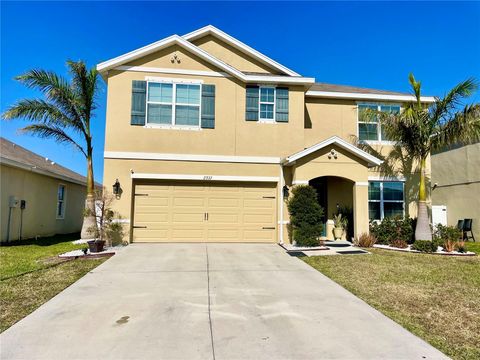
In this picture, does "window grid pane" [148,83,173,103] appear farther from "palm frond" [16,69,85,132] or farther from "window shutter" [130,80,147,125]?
"palm frond" [16,69,85,132]

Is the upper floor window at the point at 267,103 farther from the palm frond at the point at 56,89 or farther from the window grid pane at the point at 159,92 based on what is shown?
the palm frond at the point at 56,89

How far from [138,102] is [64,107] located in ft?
10.2

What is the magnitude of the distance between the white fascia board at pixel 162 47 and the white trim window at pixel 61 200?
747 centimetres

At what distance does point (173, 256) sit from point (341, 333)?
622 cm

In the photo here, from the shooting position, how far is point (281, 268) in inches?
357

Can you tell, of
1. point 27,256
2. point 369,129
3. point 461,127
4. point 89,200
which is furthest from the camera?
point 369,129

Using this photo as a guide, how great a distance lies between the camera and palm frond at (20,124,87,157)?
44.0 feet

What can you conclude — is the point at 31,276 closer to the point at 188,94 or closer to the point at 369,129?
the point at 188,94

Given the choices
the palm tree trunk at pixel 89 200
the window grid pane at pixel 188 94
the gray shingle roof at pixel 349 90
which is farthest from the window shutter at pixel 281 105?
the palm tree trunk at pixel 89 200

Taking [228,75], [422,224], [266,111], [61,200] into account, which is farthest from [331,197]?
[61,200]

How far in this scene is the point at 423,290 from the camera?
714cm

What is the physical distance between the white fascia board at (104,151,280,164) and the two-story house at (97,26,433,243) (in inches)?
1.4

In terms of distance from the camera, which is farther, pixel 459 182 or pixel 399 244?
pixel 459 182

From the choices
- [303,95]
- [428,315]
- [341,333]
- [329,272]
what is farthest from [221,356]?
[303,95]
